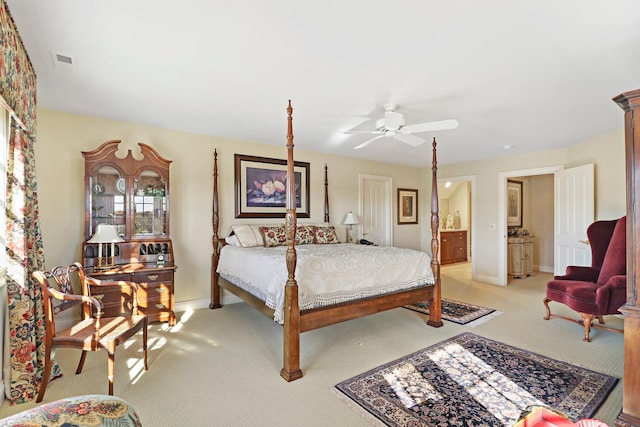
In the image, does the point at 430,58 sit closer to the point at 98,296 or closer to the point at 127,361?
the point at 127,361

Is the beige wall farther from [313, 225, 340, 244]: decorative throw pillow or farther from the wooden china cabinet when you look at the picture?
[313, 225, 340, 244]: decorative throw pillow

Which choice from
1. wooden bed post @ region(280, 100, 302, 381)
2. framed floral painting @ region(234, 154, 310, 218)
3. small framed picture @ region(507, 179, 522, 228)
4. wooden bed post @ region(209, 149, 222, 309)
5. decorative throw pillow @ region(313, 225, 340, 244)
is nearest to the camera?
wooden bed post @ region(280, 100, 302, 381)

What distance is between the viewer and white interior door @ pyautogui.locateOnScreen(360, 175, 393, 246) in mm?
6254

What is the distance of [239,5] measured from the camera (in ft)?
5.76

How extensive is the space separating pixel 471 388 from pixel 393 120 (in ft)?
8.06

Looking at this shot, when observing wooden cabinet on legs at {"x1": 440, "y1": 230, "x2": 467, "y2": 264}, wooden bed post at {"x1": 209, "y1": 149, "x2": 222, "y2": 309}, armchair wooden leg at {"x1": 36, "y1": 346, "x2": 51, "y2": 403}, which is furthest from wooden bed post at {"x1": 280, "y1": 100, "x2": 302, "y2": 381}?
wooden cabinet on legs at {"x1": 440, "y1": 230, "x2": 467, "y2": 264}

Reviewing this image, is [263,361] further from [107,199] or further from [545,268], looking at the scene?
[545,268]

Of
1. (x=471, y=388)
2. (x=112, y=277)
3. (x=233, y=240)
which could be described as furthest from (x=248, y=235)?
(x=471, y=388)

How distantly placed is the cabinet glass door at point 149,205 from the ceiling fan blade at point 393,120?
2.90 meters

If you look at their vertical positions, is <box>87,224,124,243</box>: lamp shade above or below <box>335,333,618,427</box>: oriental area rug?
above

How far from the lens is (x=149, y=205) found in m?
3.97

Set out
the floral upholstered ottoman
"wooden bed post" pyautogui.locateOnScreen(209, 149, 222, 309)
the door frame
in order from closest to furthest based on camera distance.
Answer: the floral upholstered ottoman
"wooden bed post" pyautogui.locateOnScreen(209, 149, 222, 309)
the door frame

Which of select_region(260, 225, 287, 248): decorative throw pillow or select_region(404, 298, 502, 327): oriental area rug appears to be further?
select_region(260, 225, 287, 248): decorative throw pillow

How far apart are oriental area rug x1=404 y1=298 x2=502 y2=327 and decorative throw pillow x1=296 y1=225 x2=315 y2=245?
171 cm
